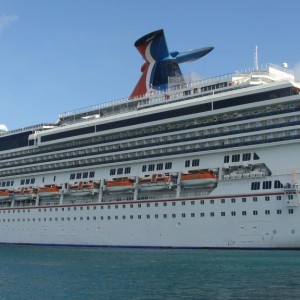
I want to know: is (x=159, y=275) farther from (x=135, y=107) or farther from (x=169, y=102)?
(x=135, y=107)

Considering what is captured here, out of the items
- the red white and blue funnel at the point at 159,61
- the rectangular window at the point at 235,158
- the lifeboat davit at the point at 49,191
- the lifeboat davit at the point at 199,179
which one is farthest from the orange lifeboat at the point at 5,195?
the rectangular window at the point at 235,158

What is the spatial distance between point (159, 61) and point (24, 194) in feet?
52.6

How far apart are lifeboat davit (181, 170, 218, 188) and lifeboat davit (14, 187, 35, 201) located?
1551 centimetres

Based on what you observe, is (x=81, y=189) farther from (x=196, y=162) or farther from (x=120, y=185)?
(x=196, y=162)

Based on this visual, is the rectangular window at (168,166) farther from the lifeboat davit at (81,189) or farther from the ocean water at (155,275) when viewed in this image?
the lifeboat davit at (81,189)

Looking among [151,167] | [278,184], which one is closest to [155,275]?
[278,184]

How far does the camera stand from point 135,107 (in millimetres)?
42250

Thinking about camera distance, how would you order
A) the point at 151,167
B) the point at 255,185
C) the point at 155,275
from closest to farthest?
the point at 155,275, the point at 255,185, the point at 151,167

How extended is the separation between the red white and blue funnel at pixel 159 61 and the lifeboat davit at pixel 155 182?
32.3ft

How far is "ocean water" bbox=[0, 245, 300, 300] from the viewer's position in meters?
19.2

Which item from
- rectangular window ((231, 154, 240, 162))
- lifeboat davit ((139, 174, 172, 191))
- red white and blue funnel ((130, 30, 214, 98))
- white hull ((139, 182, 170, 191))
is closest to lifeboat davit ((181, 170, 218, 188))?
lifeboat davit ((139, 174, 172, 191))

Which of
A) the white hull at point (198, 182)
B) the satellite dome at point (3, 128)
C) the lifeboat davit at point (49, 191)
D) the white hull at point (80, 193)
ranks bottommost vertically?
the white hull at point (198, 182)

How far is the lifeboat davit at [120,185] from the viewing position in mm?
37031

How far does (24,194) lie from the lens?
44.8m
